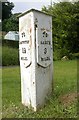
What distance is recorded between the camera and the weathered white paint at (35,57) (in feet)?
23.0

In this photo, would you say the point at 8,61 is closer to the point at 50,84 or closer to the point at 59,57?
the point at 59,57

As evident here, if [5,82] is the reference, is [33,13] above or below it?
above

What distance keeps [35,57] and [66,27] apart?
20.1 metres

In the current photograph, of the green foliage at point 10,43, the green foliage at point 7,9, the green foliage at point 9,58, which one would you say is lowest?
the green foliage at point 9,58

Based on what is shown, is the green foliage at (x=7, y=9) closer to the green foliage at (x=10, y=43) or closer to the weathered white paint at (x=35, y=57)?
the green foliage at (x=10, y=43)

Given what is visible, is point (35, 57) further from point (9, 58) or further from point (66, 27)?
point (66, 27)

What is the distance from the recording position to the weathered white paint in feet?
23.0

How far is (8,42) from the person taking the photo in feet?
96.1

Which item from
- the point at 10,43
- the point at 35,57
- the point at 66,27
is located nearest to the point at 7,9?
the point at 10,43

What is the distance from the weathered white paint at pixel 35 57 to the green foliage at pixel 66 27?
19.1 m

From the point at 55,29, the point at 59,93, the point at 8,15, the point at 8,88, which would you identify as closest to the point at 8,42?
the point at 55,29

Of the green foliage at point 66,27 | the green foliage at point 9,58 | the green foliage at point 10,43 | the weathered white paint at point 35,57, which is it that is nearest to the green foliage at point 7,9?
the green foliage at point 10,43

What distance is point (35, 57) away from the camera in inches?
275

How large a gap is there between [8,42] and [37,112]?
22.6 metres
